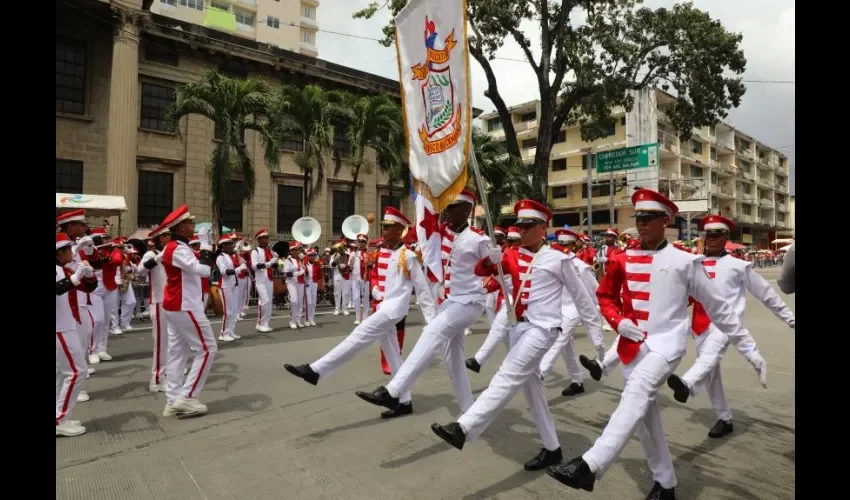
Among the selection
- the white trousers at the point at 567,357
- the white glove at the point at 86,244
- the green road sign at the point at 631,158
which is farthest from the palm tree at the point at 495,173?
the white glove at the point at 86,244

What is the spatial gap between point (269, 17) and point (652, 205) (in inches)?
2380

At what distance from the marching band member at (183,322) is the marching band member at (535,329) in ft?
10.3

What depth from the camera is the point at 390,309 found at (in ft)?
17.3

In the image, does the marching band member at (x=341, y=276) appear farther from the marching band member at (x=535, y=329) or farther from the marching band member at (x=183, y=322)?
A: the marching band member at (x=535, y=329)

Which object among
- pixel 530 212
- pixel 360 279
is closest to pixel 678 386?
pixel 530 212

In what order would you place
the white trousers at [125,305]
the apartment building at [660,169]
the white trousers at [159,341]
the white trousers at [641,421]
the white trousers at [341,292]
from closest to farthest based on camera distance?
the white trousers at [641,421] < the white trousers at [159,341] < the white trousers at [125,305] < the white trousers at [341,292] < the apartment building at [660,169]

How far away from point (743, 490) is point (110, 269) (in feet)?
28.8

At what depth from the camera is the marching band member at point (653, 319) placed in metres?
3.35

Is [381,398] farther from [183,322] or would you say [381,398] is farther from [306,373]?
[183,322]

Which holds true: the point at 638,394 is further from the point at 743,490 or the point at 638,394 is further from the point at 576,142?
the point at 576,142

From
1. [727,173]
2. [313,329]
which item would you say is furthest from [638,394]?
[727,173]

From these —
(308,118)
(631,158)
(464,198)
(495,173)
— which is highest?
(308,118)

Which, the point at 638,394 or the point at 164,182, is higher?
the point at 164,182
